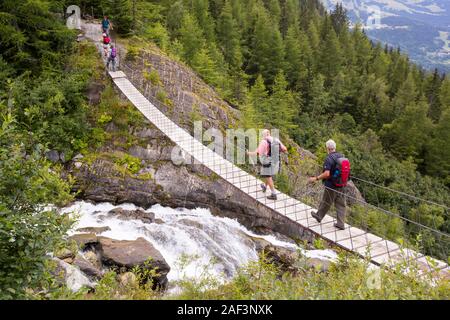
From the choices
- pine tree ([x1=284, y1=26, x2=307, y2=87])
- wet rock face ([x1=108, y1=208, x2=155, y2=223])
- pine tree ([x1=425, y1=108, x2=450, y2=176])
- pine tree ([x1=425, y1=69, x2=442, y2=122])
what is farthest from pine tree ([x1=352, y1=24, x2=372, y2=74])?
wet rock face ([x1=108, y1=208, x2=155, y2=223])

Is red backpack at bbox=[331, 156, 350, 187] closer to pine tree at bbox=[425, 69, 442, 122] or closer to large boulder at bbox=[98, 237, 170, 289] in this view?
large boulder at bbox=[98, 237, 170, 289]

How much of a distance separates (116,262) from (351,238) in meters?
5.74

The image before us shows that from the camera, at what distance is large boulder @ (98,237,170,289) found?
891cm

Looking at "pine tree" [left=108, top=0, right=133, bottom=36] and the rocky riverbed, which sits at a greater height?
"pine tree" [left=108, top=0, right=133, bottom=36]

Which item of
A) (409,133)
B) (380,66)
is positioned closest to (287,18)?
(380,66)

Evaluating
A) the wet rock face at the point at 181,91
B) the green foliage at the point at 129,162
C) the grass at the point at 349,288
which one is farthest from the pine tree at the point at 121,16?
the grass at the point at 349,288

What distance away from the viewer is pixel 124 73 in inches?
597

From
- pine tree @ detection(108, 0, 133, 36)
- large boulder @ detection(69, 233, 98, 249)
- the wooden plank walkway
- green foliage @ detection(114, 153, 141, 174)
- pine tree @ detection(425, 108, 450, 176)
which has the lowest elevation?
pine tree @ detection(425, 108, 450, 176)

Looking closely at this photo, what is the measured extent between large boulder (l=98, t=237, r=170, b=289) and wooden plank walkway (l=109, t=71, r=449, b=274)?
2728mm

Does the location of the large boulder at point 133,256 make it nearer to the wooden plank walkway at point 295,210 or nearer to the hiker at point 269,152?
the wooden plank walkway at point 295,210

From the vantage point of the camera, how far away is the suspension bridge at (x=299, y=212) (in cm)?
592

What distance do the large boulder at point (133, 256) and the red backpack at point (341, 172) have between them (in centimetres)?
478

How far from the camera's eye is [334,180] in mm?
6883

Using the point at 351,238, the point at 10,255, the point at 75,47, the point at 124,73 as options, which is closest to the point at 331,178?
the point at 351,238
